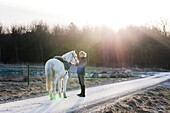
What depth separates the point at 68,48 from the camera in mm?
48875

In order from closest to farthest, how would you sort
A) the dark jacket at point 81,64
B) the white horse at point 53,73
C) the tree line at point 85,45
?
the white horse at point 53,73
the dark jacket at point 81,64
the tree line at point 85,45

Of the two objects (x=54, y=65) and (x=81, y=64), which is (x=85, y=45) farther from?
(x=54, y=65)

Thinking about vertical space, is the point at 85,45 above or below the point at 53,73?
above

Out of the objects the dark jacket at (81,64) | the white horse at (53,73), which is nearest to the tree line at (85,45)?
the dark jacket at (81,64)

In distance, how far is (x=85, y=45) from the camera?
160 feet

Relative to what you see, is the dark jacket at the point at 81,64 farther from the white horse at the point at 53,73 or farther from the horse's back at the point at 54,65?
the horse's back at the point at 54,65

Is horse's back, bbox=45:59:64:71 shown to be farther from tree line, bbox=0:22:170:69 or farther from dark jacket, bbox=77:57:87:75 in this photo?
tree line, bbox=0:22:170:69

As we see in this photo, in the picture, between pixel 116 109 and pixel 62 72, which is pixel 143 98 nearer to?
pixel 116 109

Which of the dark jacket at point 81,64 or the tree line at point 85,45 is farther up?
the tree line at point 85,45

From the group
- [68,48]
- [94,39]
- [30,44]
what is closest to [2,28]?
[30,44]

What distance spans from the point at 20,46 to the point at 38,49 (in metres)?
5.07

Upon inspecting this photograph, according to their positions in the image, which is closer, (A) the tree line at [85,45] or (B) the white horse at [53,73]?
(B) the white horse at [53,73]

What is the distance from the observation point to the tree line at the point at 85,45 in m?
49.8

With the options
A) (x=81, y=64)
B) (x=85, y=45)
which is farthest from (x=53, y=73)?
(x=85, y=45)
